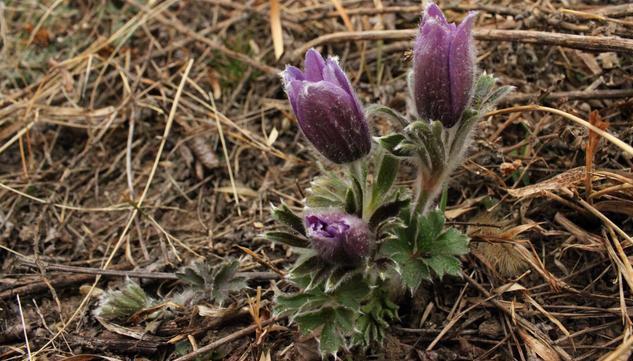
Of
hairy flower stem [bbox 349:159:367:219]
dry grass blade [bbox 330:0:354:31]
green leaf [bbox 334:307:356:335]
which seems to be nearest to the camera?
green leaf [bbox 334:307:356:335]

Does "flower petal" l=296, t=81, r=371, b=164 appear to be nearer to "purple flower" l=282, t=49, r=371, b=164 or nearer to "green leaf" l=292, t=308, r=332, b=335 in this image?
"purple flower" l=282, t=49, r=371, b=164

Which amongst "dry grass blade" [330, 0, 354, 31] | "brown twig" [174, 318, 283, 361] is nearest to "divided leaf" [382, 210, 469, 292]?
"brown twig" [174, 318, 283, 361]

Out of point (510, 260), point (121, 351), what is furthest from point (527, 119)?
point (121, 351)

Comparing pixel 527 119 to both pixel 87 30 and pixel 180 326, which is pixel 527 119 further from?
pixel 87 30

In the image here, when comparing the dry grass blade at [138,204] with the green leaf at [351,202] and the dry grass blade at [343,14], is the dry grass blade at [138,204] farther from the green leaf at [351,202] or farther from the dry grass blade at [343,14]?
the green leaf at [351,202]

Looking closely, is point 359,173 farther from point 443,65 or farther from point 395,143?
point 443,65

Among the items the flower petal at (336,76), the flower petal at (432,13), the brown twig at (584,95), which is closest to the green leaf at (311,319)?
the flower petal at (336,76)
